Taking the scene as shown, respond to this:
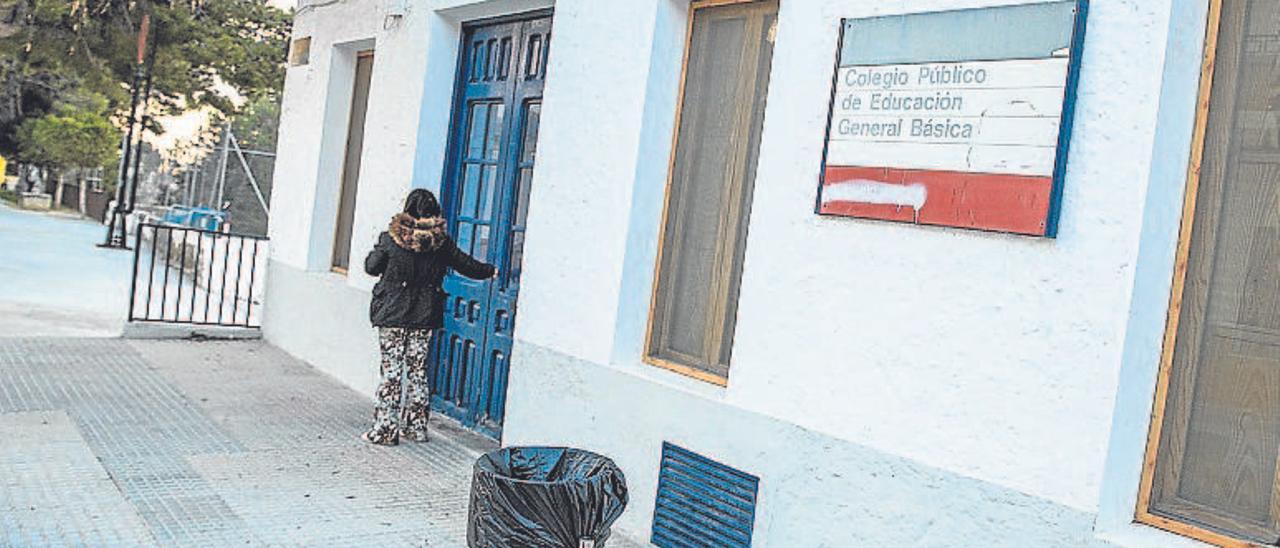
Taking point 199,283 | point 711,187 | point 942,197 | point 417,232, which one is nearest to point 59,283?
point 199,283

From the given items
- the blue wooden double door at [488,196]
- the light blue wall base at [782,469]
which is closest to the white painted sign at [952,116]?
the light blue wall base at [782,469]

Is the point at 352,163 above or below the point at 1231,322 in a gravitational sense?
above

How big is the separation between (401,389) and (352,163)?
3.41 m

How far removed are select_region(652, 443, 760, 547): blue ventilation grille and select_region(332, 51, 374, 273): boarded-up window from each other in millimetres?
Answer: 5325

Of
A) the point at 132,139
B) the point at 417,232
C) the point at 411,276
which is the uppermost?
the point at 132,139

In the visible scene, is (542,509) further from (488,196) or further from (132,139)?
(132,139)

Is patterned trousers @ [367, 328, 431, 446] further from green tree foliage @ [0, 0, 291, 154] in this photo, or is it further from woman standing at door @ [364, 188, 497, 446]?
green tree foliage @ [0, 0, 291, 154]

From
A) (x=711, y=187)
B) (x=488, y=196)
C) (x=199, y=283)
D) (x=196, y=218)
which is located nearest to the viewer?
(x=711, y=187)

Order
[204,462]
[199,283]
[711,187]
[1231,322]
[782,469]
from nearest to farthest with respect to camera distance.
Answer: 1. [1231,322]
2. [782,469]
3. [711,187]
4. [204,462]
5. [199,283]

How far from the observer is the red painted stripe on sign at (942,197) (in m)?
3.88

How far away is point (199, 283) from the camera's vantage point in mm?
15680

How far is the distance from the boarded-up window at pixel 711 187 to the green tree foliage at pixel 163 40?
1389cm

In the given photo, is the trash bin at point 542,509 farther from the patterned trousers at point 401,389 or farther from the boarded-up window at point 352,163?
the boarded-up window at point 352,163

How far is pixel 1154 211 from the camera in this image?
3.66 meters
